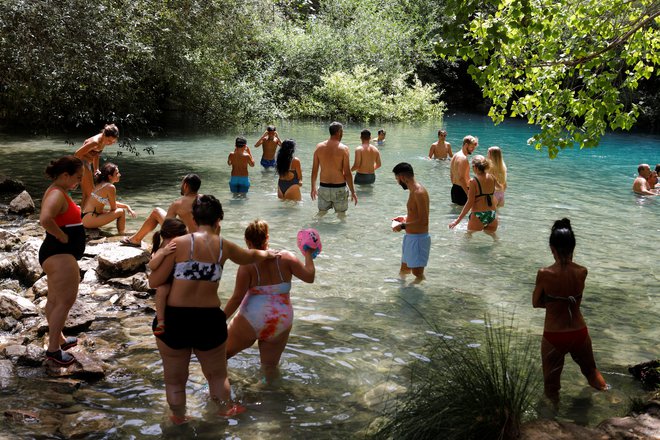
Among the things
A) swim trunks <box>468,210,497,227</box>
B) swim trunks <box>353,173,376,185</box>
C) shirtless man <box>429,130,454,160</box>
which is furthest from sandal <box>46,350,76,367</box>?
shirtless man <box>429,130,454,160</box>

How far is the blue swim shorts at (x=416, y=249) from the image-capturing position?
8.03 meters

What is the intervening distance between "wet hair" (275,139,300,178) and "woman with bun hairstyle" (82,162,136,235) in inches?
124

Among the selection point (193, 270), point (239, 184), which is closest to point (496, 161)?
point (239, 184)

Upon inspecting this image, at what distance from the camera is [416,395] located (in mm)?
4066

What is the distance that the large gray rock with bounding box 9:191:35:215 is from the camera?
11547 mm

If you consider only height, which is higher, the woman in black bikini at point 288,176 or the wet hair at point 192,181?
the wet hair at point 192,181

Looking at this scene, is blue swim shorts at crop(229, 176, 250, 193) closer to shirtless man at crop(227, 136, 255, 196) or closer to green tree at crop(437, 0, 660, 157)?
shirtless man at crop(227, 136, 255, 196)

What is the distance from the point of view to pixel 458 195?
1265 cm

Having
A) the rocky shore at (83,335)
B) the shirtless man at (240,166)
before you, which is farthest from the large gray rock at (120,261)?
the shirtless man at (240,166)

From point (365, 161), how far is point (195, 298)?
10456 mm

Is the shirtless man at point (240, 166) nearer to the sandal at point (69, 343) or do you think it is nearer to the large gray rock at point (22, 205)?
the large gray rock at point (22, 205)

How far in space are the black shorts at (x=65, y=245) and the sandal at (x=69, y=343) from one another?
0.82 meters

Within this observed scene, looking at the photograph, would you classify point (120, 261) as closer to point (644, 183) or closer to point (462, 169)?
point (462, 169)

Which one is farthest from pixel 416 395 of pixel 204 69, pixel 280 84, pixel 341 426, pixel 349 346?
pixel 280 84
